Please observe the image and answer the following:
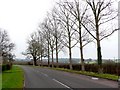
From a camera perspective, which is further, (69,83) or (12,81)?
(12,81)

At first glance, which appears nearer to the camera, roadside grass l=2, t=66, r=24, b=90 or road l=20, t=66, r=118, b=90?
road l=20, t=66, r=118, b=90

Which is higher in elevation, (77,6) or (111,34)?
(77,6)

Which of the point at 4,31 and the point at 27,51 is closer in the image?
the point at 4,31

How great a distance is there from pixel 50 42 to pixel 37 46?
28027 millimetres

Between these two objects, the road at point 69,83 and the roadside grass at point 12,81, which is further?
the roadside grass at point 12,81

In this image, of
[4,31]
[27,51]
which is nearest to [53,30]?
[4,31]

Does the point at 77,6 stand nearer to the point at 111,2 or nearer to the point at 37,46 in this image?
the point at 111,2

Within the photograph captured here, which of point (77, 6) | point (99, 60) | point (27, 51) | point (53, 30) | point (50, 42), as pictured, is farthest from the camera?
point (27, 51)

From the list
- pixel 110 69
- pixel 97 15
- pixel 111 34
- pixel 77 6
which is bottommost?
pixel 110 69

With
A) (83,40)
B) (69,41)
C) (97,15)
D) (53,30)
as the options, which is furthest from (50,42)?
(97,15)

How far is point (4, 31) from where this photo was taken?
107250 millimetres

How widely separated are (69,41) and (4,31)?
185ft

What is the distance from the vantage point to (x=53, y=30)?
225ft

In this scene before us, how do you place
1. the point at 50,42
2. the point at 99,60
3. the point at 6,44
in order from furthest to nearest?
the point at 6,44 → the point at 50,42 → the point at 99,60
